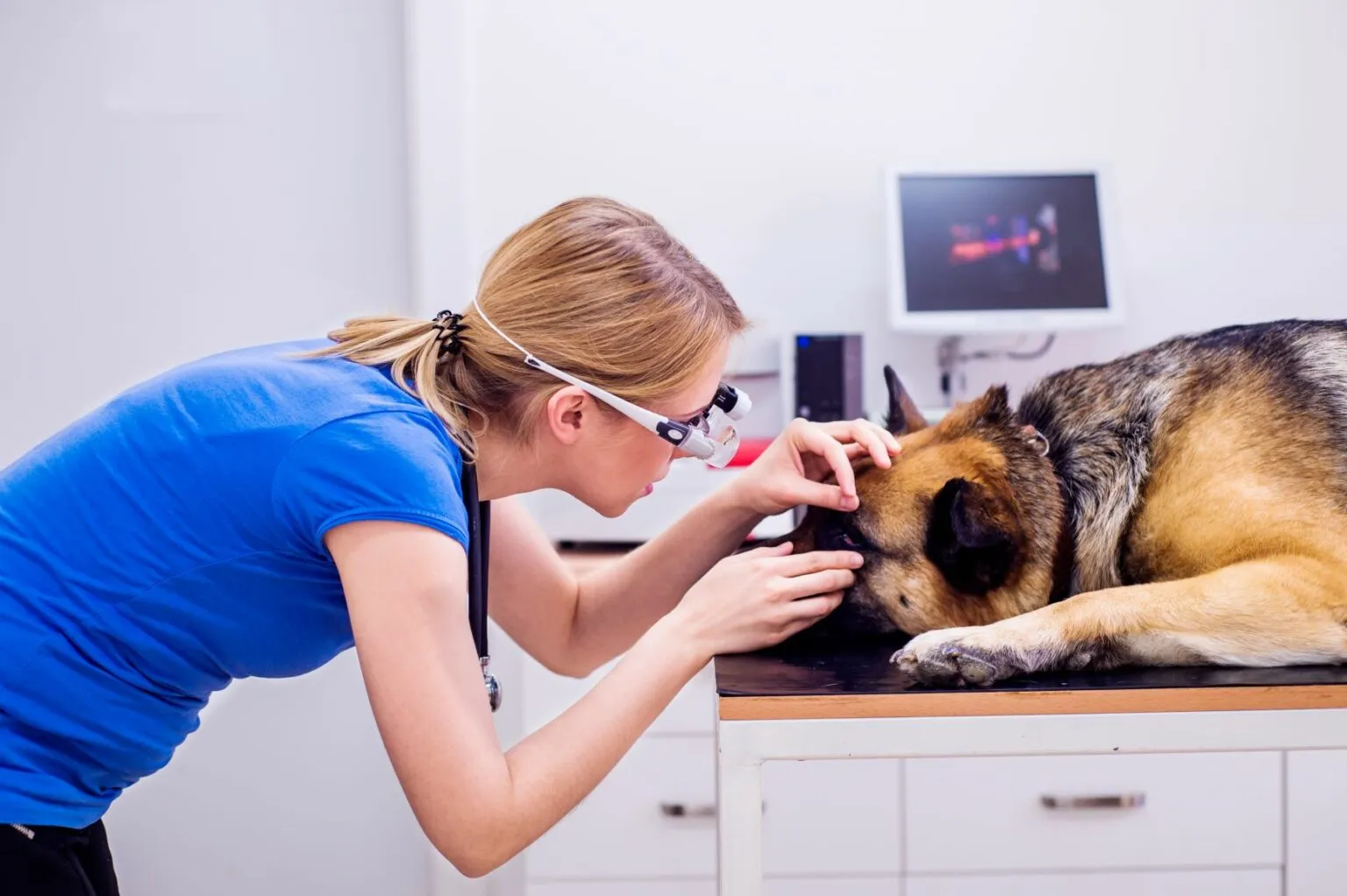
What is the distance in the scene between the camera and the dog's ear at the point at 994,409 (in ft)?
4.63

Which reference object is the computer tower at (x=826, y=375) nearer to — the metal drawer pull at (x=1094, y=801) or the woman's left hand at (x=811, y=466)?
the metal drawer pull at (x=1094, y=801)

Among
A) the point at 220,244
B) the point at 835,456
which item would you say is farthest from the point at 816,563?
the point at 220,244

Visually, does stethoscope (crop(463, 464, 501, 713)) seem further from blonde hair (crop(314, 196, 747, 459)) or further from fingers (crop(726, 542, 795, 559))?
fingers (crop(726, 542, 795, 559))

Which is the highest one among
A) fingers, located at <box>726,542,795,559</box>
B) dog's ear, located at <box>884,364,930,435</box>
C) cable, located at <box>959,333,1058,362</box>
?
Result: cable, located at <box>959,333,1058,362</box>

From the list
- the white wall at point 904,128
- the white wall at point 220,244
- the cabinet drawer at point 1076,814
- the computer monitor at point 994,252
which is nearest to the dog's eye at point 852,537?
the cabinet drawer at point 1076,814

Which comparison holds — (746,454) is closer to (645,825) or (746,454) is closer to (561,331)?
(645,825)

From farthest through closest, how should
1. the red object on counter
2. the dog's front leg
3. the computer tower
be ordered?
the computer tower → the red object on counter → the dog's front leg

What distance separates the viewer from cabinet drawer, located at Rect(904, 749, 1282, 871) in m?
2.04

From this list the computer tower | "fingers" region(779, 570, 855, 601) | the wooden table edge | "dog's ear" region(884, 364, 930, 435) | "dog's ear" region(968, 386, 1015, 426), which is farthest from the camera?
the computer tower

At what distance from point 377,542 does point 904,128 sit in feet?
7.19

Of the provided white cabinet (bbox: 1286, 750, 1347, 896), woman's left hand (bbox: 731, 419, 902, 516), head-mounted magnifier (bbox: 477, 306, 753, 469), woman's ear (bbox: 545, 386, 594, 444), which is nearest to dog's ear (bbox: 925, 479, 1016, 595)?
woman's left hand (bbox: 731, 419, 902, 516)

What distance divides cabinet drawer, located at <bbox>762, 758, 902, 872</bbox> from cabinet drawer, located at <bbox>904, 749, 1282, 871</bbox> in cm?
5

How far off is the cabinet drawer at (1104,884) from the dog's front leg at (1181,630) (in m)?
1.19

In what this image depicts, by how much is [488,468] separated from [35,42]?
2349mm
